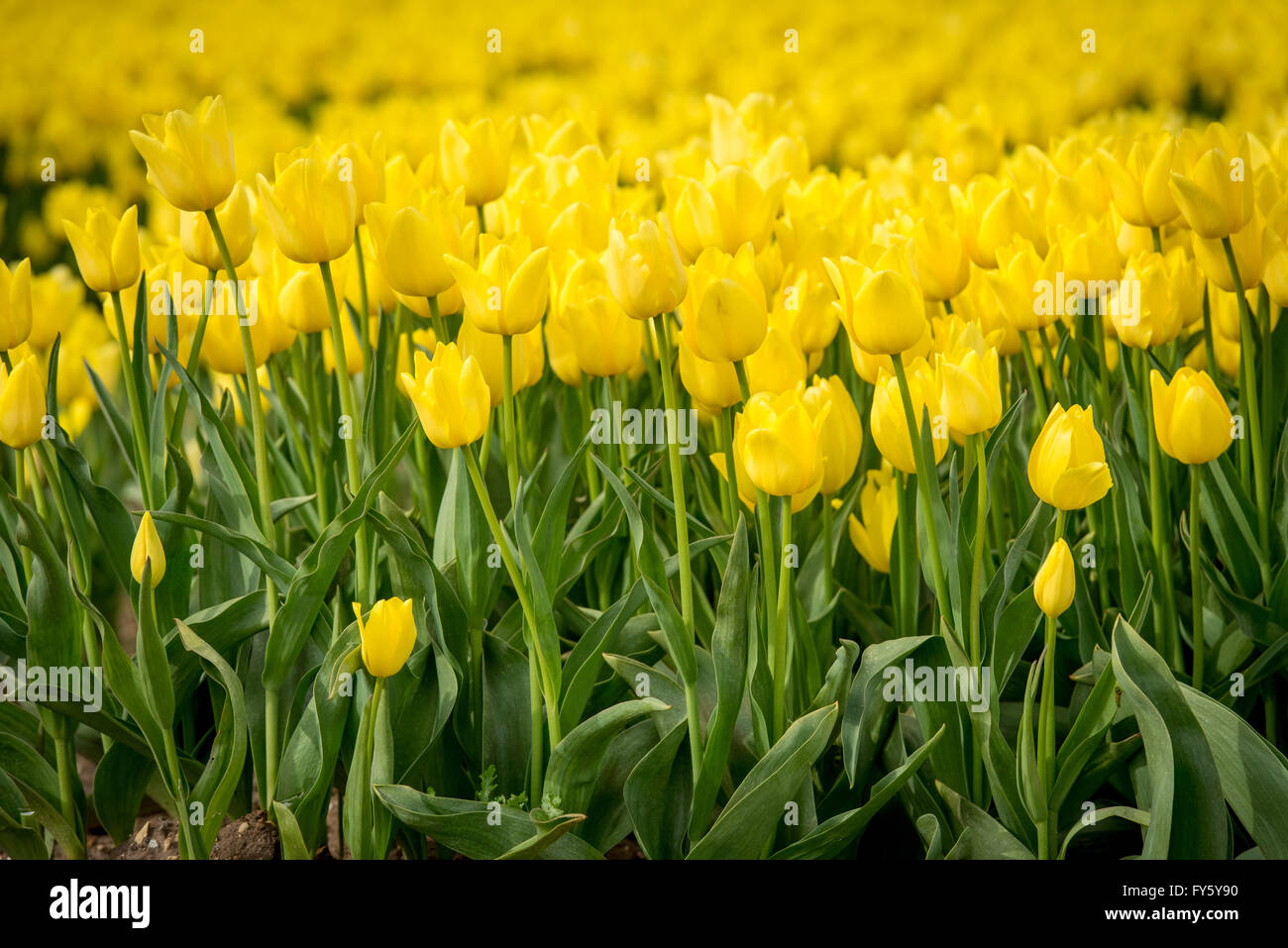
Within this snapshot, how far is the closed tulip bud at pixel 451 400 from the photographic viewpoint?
120 centimetres

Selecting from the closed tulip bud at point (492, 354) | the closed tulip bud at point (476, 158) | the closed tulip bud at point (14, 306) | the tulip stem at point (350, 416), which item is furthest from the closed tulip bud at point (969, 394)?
the closed tulip bud at point (14, 306)

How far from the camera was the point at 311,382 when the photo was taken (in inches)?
68.7

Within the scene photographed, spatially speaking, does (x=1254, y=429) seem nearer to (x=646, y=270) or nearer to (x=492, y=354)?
(x=646, y=270)

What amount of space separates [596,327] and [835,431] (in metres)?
0.34

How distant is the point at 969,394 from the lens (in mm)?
1224

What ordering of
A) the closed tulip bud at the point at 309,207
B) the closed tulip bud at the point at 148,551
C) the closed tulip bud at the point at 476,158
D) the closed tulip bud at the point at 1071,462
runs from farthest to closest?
1. the closed tulip bud at the point at 476,158
2. the closed tulip bud at the point at 309,207
3. the closed tulip bud at the point at 148,551
4. the closed tulip bud at the point at 1071,462

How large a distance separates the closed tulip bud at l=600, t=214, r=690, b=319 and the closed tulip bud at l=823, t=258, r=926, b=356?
185 mm

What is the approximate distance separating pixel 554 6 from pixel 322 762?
6.37 metres

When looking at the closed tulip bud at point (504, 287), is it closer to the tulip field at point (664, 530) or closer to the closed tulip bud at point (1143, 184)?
the tulip field at point (664, 530)

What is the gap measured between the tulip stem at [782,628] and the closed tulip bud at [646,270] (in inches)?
9.8

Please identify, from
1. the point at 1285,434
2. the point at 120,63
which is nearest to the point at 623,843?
the point at 1285,434

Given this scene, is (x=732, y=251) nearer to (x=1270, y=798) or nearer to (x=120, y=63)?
(x=1270, y=798)

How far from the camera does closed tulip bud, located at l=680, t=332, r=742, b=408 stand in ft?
4.36

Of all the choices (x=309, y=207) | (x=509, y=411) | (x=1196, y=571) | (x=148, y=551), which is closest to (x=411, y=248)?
(x=309, y=207)
